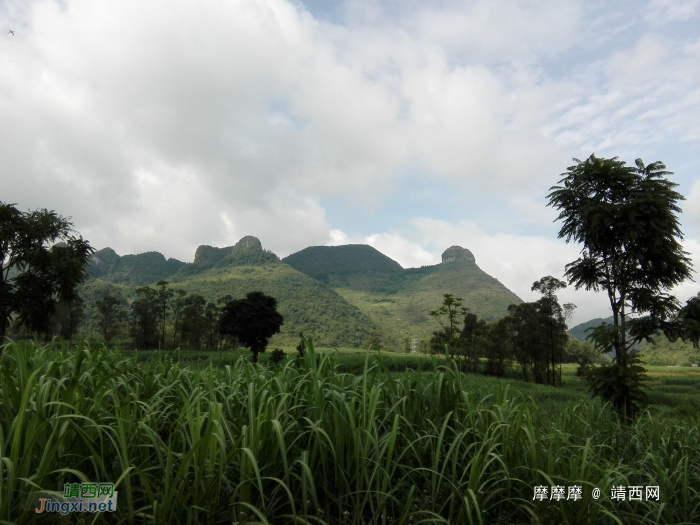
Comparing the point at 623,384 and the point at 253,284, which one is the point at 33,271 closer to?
the point at 623,384

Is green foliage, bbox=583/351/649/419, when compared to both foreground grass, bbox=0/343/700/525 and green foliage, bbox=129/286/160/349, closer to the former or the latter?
foreground grass, bbox=0/343/700/525

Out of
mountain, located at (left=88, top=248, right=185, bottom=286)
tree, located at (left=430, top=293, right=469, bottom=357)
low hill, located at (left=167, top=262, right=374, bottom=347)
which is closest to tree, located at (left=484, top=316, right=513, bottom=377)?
tree, located at (left=430, top=293, right=469, bottom=357)

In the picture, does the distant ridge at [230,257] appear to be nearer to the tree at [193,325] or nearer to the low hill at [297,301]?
the low hill at [297,301]

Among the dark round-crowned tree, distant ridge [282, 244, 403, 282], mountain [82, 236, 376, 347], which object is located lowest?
the dark round-crowned tree

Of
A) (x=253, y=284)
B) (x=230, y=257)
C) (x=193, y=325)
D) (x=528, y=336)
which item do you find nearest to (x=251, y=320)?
(x=193, y=325)

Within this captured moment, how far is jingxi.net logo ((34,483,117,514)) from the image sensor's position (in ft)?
4.65

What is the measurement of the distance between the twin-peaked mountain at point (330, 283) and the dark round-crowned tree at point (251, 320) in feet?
102

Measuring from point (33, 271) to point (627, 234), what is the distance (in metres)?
21.3

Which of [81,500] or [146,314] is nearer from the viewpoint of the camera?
[81,500]

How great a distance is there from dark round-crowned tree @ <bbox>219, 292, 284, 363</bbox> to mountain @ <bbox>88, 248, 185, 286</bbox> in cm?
9687

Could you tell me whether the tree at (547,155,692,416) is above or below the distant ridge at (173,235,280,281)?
below

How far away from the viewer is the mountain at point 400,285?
8681 centimetres

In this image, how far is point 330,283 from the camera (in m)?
145

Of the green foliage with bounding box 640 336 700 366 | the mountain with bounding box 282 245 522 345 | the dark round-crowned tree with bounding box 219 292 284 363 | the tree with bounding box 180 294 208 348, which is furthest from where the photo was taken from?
the mountain with bounding box 282 245 522 345
